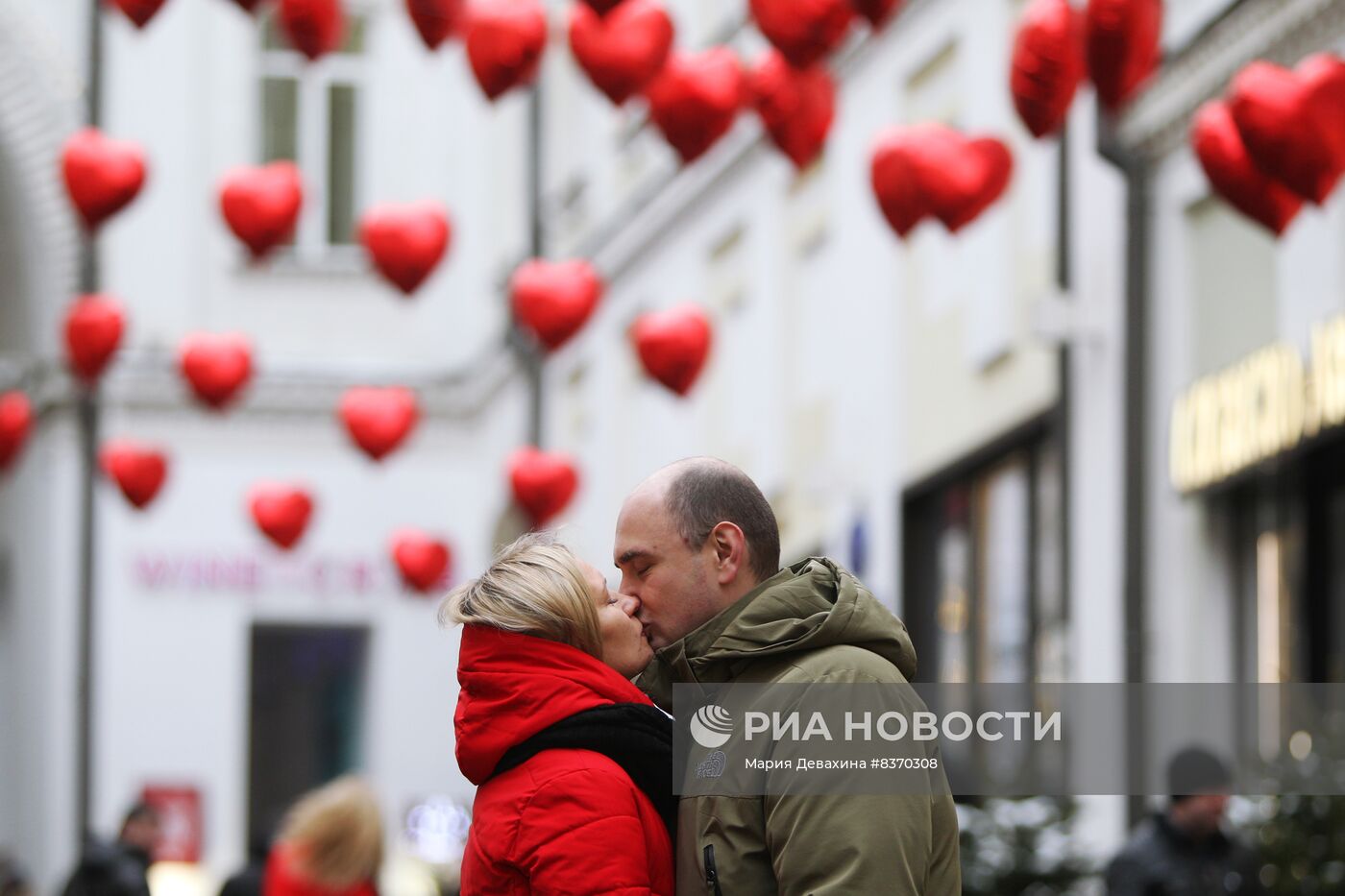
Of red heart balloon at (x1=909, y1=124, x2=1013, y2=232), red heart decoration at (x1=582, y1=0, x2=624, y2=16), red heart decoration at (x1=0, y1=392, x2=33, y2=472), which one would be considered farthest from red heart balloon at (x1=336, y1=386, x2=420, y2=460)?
red heart decoration at (x1=582, y1=0, x2=624, y2=16)

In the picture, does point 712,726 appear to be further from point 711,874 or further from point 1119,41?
point 1119,41

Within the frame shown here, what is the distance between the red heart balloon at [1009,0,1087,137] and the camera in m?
10.5

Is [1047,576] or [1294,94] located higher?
[1294,94]

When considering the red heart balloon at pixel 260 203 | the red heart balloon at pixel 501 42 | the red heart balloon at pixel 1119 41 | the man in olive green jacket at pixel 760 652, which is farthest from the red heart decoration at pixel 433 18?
the man in olive green jacket at pixel 760 652

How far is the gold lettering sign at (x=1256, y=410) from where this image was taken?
1042 centimetres

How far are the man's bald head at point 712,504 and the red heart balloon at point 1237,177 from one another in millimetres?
5796

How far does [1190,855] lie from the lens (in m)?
9.18

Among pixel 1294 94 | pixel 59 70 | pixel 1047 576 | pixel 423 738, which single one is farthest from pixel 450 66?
pixel 1294 94

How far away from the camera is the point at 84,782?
640 inches

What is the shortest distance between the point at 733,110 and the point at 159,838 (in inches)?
183

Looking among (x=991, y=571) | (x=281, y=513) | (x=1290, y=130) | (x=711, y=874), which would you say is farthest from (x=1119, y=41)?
(x=281, y=513)

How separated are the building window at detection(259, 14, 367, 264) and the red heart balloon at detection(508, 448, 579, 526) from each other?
13147 mm

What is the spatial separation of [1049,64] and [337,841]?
14.2 feet

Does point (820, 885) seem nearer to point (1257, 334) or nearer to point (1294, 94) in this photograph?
point (1294, 94)
